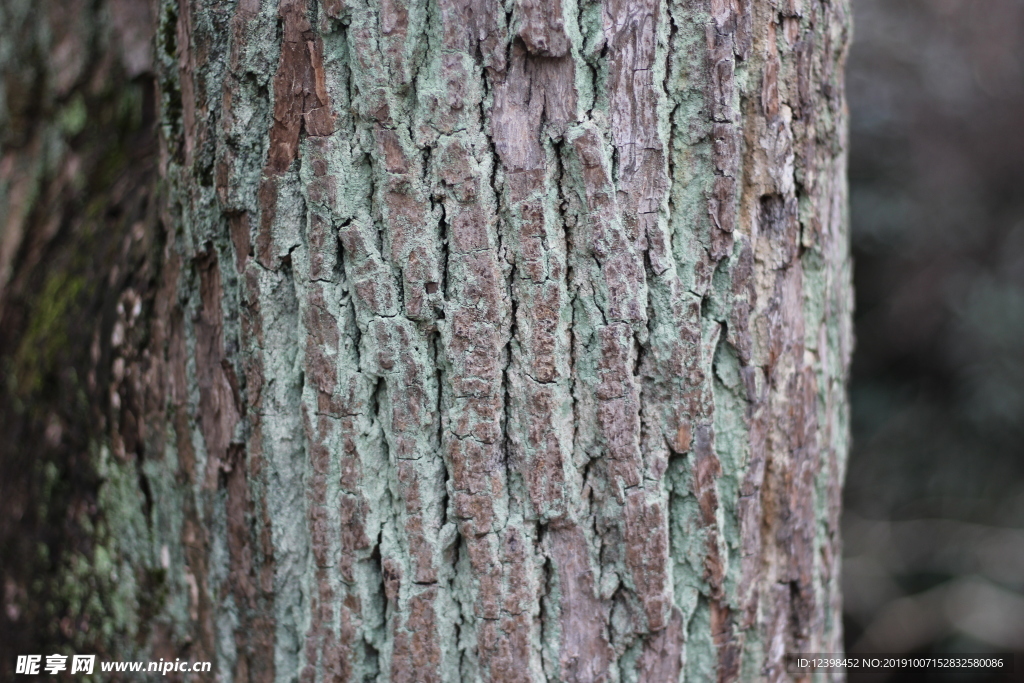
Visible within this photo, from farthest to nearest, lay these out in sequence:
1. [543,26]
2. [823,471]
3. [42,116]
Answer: [42,116]
[823,471]
[543,26]

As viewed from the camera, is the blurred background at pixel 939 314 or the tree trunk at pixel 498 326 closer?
the tree trunk at pixel 498 326

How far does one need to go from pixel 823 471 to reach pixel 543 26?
774 millimetres

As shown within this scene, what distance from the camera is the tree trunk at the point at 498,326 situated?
86 cm

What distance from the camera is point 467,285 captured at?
0.88 m

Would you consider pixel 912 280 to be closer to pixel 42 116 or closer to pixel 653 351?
pixel 653 351

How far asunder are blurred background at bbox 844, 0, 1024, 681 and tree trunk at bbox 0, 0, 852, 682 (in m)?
2.10

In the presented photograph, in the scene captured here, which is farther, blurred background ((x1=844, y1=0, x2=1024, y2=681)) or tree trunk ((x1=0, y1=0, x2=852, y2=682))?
blurred background ((x1=844, y1=0, x2=1024, y2=681))

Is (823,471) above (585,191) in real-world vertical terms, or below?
below

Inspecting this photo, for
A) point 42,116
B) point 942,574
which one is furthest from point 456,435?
point 942,574

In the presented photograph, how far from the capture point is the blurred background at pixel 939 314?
108 inches

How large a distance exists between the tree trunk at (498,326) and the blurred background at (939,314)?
2098 mm

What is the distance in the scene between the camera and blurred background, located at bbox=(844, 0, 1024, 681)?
9.02 ft

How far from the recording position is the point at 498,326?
88cm

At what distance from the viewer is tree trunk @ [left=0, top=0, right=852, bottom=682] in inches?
33.9
